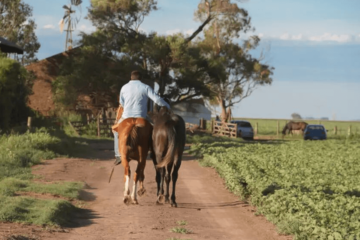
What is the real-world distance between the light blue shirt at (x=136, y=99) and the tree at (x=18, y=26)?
55.8m

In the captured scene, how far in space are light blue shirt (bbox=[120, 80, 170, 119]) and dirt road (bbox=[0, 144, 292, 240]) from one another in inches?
74.8

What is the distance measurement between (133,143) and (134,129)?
0.93ft

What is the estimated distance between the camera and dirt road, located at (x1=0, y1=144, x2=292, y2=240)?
10344mm

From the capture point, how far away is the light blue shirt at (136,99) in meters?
13.1

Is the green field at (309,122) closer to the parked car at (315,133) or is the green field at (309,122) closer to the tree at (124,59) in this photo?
the parked car at (315,133)

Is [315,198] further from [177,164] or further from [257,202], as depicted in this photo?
[177,164]

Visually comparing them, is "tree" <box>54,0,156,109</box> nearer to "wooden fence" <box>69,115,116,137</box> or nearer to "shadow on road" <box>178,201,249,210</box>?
"wooden fence" <box>69,115,116,137</box>

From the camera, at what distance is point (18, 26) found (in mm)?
70312

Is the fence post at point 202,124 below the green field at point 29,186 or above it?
above

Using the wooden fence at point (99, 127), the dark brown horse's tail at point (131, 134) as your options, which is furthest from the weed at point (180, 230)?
the wooden fence at point (99, 127)

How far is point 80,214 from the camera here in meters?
12.4

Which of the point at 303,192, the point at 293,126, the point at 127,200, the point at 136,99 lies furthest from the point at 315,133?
the point at 127,200

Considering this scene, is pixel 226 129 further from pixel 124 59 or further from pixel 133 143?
pixel 133 143

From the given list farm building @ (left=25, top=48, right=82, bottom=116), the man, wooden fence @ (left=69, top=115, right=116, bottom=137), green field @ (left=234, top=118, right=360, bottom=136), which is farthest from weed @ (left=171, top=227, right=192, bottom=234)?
green field @ (left=234, top=118, right=360, bottom=136)
